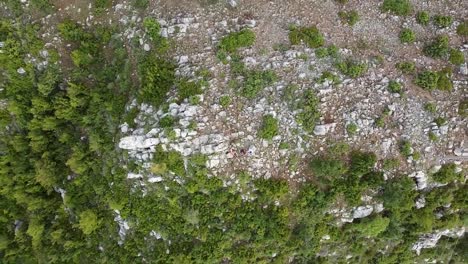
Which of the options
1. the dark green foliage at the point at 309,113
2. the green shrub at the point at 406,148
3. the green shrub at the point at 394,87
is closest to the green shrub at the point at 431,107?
the green shrub at the point at 394,87

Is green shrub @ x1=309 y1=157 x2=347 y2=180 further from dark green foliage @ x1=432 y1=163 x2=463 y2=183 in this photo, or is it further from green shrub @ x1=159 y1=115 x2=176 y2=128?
green shrub @ x1=159 y1=115 x2=176 y2=128

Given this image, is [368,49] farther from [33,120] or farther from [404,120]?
[33,120]

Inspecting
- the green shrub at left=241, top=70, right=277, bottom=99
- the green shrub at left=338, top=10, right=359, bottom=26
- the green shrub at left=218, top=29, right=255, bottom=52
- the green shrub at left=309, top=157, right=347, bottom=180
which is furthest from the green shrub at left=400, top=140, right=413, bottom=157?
the green shrub at left=218, top=29, right=255, bottom=52

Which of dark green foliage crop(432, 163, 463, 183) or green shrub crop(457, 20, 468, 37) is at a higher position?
green shrub crop(457, 20, 468, 37)

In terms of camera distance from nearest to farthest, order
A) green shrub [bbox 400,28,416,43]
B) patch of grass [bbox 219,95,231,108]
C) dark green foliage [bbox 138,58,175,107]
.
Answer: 1. patch of grass [bbox 219,95,231,108]
2. dark green foliage [bbox 138,58,175,107]
3. green shrub [bbox 400,28,416,43]

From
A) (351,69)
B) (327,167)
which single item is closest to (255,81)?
(351,69)

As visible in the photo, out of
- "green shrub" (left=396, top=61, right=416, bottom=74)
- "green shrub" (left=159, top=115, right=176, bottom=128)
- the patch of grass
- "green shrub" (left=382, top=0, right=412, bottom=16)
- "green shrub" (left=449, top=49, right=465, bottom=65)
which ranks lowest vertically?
"green shrub" (left=159, top=115, right=176, bottom=128)
